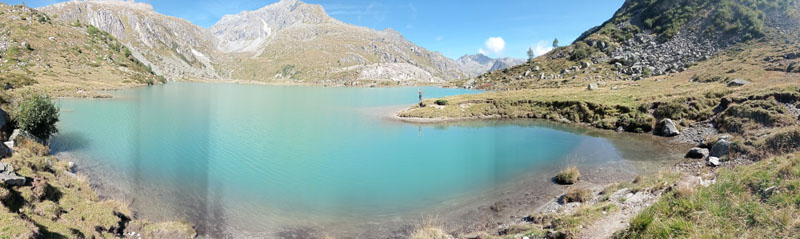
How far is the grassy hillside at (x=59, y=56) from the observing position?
Answer: 86.7 m

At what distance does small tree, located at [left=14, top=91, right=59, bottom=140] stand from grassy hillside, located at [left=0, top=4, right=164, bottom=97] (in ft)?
193

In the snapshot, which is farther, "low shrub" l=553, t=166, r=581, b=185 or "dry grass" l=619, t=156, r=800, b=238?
"low shrub" l=553, t=166, r=581, b=185

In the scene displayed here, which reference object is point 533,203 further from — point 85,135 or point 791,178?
point 85,135

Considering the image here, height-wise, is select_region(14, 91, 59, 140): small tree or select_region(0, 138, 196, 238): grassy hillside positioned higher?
select_region(14, 91, 59, 140): small tree

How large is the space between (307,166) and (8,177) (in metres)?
13.9

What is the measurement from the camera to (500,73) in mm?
152000

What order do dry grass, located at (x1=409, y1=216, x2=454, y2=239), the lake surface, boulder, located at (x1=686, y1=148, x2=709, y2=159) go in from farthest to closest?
boulder, located at (x1=686, y1=148, x2=709, y2=159) → the lake surface → dry grass, located at (x1=409, y1=216, x2=454, y2=239)

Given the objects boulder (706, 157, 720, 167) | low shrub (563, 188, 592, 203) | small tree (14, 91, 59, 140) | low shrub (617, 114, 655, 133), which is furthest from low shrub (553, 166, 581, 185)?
small tree (14, 91, 59, 140)

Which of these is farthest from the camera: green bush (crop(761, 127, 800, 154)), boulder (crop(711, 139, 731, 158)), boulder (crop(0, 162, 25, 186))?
boulder (crop(711, 139, 731, 158))

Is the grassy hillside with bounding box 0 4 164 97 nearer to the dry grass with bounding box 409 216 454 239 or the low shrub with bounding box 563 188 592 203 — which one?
the dry grass with bounding box 409 216 454 239

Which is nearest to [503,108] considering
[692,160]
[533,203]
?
[692,160]

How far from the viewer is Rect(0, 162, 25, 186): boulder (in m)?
11.3

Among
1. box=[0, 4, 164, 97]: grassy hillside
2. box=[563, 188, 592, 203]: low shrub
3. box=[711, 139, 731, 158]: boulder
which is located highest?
box=[0, 4, 164, 97]: grassy hillside

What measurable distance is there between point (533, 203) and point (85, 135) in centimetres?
4012
